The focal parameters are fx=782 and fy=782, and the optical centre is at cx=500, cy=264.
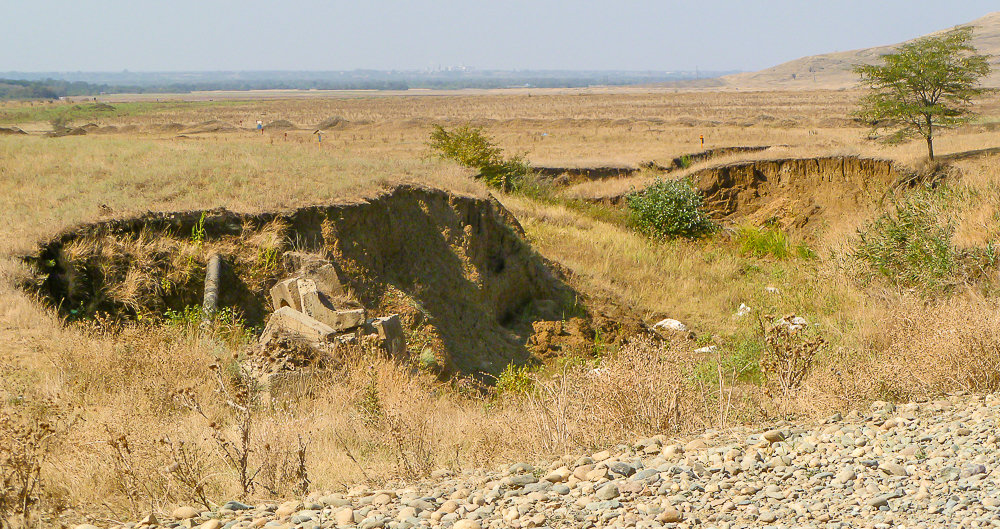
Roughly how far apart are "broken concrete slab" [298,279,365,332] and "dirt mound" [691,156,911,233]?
17263 mm

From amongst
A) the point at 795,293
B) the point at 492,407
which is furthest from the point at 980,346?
the point at 795,293

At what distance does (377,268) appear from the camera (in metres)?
11.4

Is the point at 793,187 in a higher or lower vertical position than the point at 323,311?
lower

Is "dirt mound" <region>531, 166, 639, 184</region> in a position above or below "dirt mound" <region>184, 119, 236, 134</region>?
below

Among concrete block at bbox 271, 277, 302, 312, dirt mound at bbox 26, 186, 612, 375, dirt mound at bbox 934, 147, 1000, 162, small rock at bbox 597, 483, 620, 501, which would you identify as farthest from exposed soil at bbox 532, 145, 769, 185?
small rock at bbox 597, 483, 620, 501

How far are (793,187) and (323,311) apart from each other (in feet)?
63.2

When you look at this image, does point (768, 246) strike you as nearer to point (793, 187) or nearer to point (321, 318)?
point (793, 187)

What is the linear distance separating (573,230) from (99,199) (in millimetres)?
10475

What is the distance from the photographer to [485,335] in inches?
471

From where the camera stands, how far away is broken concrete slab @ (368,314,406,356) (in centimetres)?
852

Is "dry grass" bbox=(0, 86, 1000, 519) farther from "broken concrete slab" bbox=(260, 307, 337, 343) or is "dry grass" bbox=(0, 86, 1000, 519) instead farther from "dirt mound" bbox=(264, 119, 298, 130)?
"dirt mound" bbox=(264, 119, 298, 130)

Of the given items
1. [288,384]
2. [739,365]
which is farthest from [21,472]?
[739,365]

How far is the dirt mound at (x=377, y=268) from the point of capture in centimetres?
905

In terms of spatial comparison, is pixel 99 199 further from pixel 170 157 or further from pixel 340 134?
pixel 340 134
